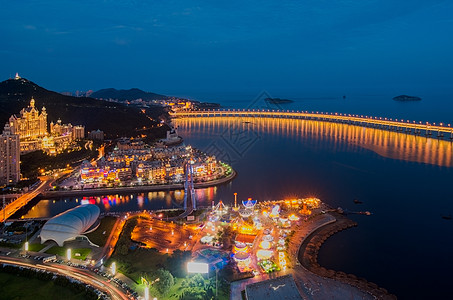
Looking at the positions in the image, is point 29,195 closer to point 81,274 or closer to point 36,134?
point 81,274

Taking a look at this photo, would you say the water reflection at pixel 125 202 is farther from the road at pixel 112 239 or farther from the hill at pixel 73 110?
the hill at pixel 73 110

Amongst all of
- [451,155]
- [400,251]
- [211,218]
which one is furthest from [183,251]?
[451,155]

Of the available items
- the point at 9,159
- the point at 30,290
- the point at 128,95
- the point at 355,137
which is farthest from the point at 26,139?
the point at 128,95

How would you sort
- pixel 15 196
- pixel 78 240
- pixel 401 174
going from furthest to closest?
pixel 401 174 < pixel 15 196 < pixel 78 240

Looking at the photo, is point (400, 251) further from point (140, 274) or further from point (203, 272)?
point (140, 274)

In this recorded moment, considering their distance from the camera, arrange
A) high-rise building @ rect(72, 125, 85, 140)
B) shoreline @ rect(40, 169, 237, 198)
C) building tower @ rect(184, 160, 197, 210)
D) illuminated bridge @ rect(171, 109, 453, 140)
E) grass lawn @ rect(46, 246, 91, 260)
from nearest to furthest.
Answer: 1. grass lawn @ rect(46, 246, 91, 260)
2. building tower @ rect(184, 160, 197, 210)
3. shoreline @ rect(40, 169, 237, 198)
4. high-rise building @ rect(72, 125, 85, 140)
5. illuminated bridge @ rect(171, 109, 453, 140)

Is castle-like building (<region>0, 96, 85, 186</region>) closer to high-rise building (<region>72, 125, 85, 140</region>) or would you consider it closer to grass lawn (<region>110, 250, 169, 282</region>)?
high-rise building (<region>72, 125, 85, 140</region>)

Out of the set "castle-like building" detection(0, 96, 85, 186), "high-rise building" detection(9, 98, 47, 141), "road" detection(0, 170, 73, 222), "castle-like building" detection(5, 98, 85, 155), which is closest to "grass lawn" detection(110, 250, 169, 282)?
"road" detection(0, 170, 73, 222)
